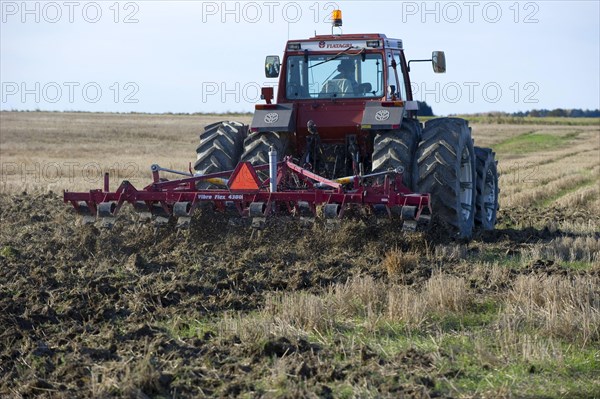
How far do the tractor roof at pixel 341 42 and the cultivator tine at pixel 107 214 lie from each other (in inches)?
107

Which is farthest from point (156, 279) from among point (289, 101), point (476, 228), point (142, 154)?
point (142, 154)

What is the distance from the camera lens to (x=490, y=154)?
36.4ft

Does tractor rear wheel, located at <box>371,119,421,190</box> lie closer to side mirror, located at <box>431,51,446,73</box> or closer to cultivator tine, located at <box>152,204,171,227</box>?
side mirror, located at <box>431,51,446,73</box>

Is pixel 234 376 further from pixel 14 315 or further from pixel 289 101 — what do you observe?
pixel 289 101

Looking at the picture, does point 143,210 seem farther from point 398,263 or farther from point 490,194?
point 490,194

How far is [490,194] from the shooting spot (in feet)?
37.6

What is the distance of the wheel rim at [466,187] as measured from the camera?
10.1m

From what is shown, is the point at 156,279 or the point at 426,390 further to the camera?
the point at 156,279

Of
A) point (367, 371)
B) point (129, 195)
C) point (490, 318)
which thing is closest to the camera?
point (367, 371)

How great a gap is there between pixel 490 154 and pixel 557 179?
8450 mm

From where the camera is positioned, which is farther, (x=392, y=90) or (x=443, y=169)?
(x=392, y=90)

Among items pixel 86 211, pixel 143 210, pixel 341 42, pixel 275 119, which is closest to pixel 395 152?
pixel 275 119

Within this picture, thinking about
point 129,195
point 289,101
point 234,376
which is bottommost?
point 234,376

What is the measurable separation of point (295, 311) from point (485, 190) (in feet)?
19.6
